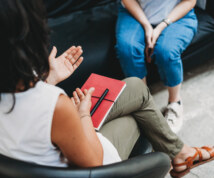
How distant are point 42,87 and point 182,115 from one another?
107cm

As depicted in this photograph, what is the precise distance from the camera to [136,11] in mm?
1451

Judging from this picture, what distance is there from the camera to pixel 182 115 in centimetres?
149

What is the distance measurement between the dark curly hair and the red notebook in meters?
0.38

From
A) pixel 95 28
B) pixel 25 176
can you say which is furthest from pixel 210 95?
pixel 25 176

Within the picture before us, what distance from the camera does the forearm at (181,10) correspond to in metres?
1.42

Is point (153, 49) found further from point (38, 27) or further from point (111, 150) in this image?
point (38, 27)

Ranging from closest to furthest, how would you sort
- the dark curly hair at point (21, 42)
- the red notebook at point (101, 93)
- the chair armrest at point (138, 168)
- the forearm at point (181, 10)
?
the dark curly hair at point (21, 42) < the chair armrest at point (138, 168) < the red notebook at point (101, 93) < the forearm at point (181, 10)

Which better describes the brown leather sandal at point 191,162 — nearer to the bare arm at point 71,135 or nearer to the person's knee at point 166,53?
the person's knee at point 166,53

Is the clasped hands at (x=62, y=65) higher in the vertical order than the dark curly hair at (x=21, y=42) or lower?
lower

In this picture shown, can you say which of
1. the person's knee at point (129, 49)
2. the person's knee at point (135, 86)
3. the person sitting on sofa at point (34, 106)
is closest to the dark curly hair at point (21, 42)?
the person sitting on sofa at point (34, 106)

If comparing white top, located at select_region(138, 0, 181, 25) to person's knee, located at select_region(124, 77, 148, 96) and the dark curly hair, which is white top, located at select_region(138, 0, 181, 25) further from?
the dark curly hair

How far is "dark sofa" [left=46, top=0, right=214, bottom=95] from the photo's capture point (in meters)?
1.44

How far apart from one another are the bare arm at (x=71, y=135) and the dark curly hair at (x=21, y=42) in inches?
3.8

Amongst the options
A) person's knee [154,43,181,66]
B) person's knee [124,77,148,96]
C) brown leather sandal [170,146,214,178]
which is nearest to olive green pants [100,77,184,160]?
person's knee [124,77,148,96]
